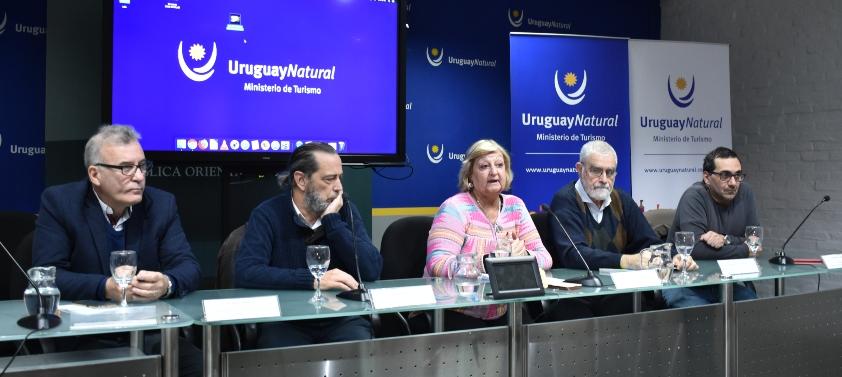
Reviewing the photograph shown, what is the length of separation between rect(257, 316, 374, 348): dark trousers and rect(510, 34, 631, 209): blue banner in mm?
2633

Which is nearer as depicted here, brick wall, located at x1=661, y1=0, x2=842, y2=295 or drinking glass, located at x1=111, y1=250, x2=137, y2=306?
drinking glass, located at x1=111, y1=250, x2=137, y2=306

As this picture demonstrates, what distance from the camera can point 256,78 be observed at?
389cm

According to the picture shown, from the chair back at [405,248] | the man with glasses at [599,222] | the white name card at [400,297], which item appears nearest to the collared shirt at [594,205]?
the man with glasses at [599,222]

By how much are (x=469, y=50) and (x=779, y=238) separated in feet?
8.84

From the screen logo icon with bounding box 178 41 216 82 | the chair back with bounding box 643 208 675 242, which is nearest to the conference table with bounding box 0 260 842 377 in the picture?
the chair back with bounding box 643 208 675 242

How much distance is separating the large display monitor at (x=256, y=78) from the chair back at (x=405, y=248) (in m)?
0.90

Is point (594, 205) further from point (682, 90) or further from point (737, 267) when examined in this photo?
point (682, 90)

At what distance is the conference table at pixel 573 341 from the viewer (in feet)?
6.95

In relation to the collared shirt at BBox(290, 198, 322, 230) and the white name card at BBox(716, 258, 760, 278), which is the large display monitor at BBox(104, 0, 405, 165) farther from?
the white name card at BBox(716, 258, 760, 278)

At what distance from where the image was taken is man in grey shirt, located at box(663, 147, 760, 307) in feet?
11.7

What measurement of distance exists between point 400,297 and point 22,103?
3.09m

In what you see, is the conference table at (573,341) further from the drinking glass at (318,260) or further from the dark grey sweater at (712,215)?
the dark grey sweater at (712,215)

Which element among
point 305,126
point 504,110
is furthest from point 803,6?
point 305,126

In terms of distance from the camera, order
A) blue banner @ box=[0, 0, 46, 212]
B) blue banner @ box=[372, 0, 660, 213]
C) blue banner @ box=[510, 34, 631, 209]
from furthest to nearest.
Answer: blue banner @ box=[372, 0, 660, 213] < blue banner @ box=[510, 34, 631, 209] < blue banner @ box=[0, 0, 46, 212]
